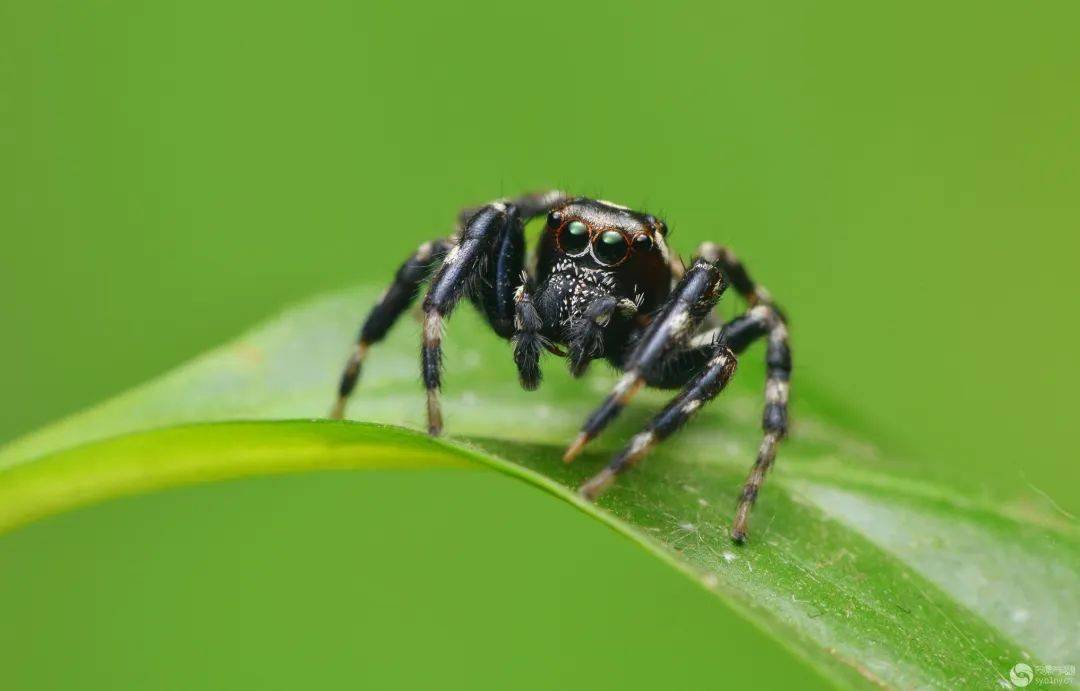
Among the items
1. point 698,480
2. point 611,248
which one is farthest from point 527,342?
point 698,480

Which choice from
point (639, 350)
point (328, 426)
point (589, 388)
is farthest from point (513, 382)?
point (328, 426)

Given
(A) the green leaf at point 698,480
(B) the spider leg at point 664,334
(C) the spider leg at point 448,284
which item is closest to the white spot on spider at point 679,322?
(B) the spider leg at point 664,334

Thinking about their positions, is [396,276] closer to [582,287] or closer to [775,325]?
[582,287]

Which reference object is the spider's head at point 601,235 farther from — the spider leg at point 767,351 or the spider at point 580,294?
the spider leg at point 767,351

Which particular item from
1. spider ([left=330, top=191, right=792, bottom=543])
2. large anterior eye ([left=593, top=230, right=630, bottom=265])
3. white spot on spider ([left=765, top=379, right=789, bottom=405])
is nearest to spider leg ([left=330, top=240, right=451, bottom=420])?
spider ([left=330, top=191, right=792, bottom=543])

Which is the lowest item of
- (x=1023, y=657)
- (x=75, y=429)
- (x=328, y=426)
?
(x=1023, y=657)

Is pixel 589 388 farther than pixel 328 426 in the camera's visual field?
Yes
